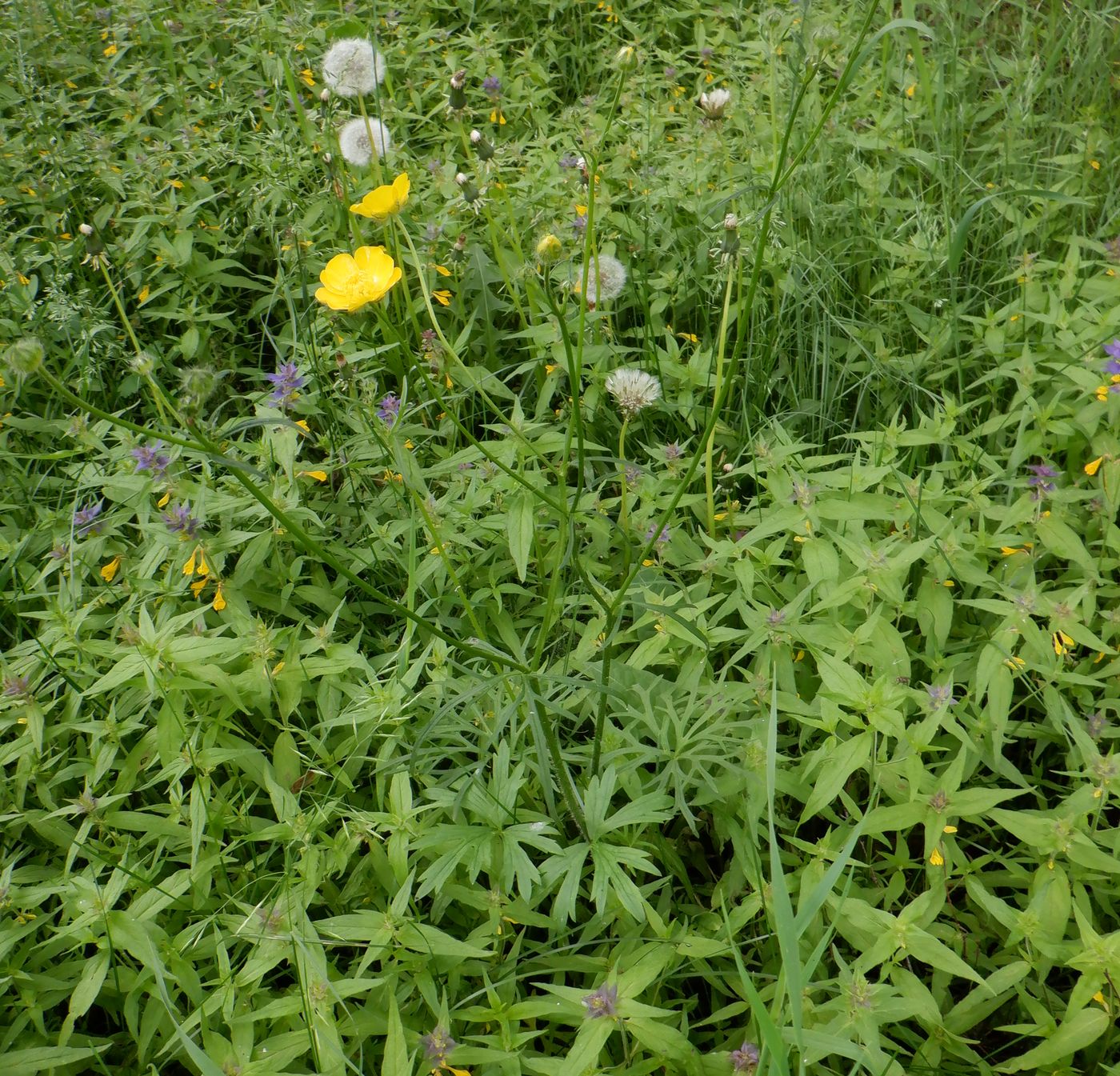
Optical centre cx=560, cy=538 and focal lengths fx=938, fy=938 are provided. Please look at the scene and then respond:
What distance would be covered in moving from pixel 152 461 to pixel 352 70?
127cm

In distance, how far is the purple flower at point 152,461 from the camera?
74.2 inches

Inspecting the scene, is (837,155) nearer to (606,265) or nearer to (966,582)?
(606,265)

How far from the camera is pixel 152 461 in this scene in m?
1.89

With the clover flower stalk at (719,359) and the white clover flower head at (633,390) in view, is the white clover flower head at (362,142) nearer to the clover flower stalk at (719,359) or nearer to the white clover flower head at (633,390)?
the clover flower stalk at (719,359)

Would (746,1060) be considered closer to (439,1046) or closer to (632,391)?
(439,1046)

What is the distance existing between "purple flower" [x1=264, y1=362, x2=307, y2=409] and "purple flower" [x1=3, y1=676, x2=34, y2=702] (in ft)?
2.46

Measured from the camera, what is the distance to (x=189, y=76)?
3402 mm

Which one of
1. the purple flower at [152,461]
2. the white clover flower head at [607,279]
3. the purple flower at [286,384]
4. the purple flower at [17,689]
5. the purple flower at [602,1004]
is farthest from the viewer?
the white clover flower head at [607,279]

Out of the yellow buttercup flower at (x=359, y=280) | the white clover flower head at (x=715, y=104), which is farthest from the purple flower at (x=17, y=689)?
the white clover flower head at (x=715, y=104)

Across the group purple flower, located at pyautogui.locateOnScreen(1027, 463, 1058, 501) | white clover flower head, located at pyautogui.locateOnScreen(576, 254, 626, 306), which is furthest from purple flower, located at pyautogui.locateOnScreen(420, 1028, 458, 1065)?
white clover flower head, located at pyautogui.locateOnScreen(576, 254, 626, 306)

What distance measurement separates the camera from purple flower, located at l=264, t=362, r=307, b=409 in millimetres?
2045

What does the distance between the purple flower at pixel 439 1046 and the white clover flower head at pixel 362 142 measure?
6.62 feet

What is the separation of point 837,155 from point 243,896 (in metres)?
2.59

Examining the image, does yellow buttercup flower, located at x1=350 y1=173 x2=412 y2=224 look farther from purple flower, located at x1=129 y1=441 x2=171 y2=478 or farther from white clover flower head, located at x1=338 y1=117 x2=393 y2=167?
white clover flower head, located at x1=338 y1=117 x2=393 y2=167
